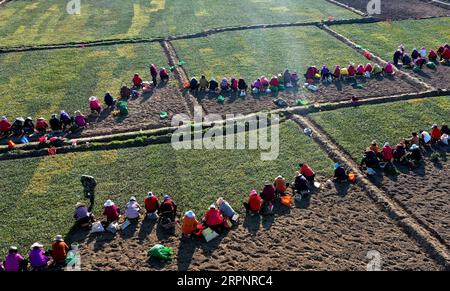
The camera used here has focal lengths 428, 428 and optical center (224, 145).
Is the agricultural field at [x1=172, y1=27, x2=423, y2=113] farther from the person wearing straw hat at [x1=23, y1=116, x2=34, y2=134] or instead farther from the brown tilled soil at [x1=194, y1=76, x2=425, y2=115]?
the person wearing straw hat at [x1=23, y1=116, x2=34, y2=134]

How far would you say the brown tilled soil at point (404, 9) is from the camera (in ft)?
155

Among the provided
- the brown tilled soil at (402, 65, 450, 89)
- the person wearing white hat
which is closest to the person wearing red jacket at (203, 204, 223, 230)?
the person wearing white hat

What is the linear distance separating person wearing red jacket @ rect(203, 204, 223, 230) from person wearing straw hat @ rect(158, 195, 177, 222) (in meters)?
1.69

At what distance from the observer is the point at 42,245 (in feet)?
56.0

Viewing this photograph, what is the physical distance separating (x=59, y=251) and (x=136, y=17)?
38.3 metres

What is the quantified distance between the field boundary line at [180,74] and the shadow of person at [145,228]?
10.5m

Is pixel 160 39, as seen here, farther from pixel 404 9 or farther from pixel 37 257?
pixel 37 257

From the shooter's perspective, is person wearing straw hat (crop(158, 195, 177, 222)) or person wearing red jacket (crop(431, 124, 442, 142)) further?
person wearing red jacket (crop(431, 124, 442, 142))

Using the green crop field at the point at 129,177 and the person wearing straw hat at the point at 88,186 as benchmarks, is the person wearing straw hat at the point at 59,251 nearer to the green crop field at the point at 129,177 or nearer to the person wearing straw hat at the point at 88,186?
the green crop field at the point at 129,177

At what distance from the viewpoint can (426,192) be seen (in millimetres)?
19641

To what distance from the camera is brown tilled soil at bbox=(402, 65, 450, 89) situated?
100ft

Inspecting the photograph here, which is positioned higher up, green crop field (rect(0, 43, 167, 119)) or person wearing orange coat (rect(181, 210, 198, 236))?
green crop field (rect(0, 43, 167, 119))

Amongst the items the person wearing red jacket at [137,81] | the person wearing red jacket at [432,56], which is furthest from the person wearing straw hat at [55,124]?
the person wearing red jacket at [432,56]

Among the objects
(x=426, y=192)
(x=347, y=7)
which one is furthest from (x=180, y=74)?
(x=347, y=7)
